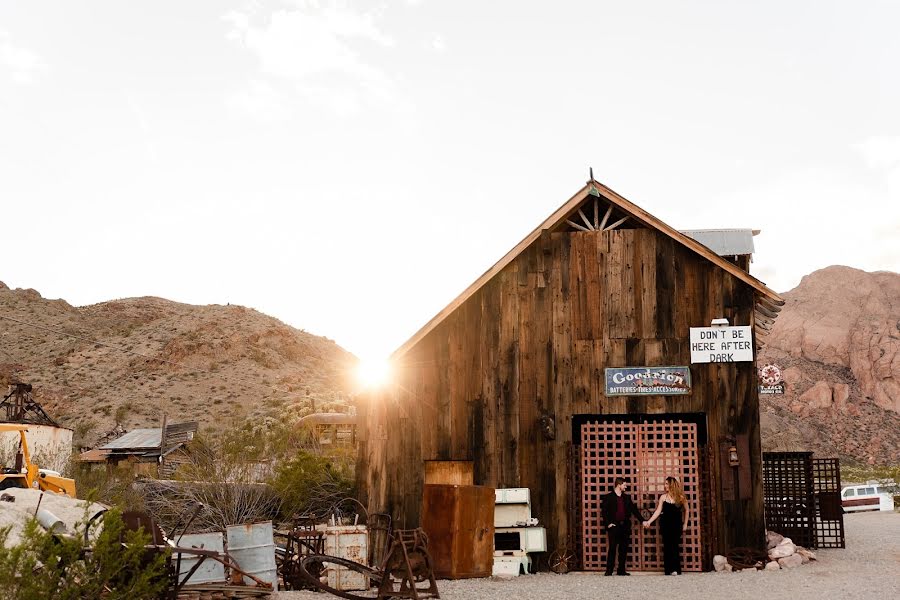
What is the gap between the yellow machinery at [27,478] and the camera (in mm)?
15891

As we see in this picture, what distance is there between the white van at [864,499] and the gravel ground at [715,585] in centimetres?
2168

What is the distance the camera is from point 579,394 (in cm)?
1811

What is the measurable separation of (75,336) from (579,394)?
63962mm

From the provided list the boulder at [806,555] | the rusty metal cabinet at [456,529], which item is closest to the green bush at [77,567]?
the rusty metal cabinet at [456,529]

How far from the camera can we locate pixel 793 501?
803 inches

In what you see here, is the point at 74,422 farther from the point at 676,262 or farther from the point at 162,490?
the point at 676,262

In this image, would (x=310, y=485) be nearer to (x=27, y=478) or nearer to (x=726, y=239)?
(x=27, y=478)

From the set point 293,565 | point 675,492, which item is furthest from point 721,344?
point 293,565

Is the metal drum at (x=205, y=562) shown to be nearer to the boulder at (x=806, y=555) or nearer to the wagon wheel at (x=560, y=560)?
the wagon wheel at (x=560, y=560)

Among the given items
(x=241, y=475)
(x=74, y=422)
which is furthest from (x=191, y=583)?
(x=74, y=422)

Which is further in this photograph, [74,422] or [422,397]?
[74,422]

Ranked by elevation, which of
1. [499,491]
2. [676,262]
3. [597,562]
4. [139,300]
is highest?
[139,300]

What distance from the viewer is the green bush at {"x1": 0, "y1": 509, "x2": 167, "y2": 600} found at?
844 cm

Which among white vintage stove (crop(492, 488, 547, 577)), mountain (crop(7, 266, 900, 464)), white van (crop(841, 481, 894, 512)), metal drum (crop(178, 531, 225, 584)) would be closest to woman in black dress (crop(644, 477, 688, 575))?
white vintage stove (crop(492, 488, 547, 577))
